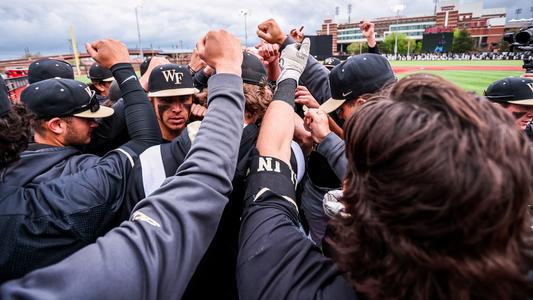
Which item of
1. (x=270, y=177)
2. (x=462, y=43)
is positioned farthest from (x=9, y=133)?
(x=462, y=43)

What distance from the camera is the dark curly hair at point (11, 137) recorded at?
1.25 meters

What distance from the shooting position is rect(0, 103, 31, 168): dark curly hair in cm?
125

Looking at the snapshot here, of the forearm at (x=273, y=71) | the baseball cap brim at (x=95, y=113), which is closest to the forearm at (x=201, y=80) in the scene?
the forearm at (x=273, y=71)

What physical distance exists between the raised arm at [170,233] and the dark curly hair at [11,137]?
74 cm

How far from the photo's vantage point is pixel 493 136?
2.21 feet

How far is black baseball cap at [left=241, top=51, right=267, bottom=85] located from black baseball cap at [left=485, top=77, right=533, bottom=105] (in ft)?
9.66

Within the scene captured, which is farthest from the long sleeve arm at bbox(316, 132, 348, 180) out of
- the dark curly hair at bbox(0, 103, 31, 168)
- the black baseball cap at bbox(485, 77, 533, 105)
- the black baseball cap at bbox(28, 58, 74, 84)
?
the black baseball cap at bbox(28, 58, 74, 84)

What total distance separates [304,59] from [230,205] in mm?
911

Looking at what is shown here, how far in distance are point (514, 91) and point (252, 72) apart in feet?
10.2

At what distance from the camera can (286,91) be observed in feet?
5.05

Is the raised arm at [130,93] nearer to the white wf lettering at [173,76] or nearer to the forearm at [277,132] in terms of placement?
the white wf lettering at [173,76]

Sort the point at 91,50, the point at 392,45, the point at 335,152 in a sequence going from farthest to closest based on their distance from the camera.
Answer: the point at 392,45
the point at 91,50
the point at 335,152

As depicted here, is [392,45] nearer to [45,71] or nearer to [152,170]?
[45,71]

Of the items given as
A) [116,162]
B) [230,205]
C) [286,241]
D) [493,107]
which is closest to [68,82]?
[116,162]
